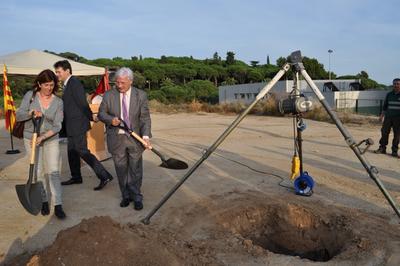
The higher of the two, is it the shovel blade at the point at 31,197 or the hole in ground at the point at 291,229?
the shovel blade at the point at 31,197

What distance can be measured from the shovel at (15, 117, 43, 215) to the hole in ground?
2240mm

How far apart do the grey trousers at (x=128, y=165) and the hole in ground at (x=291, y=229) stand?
52.1 inches

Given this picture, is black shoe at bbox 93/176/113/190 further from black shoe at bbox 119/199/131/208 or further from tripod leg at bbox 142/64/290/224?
tripod leg at bbox 142/64/290/224

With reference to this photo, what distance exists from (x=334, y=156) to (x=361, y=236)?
5024 millimetres

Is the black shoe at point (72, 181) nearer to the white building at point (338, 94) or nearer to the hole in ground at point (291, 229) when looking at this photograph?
the hole in ground at point (291, 229)

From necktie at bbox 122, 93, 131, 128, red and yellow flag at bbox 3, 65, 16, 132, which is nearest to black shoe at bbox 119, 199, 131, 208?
necktie at bbox 122, 93, 131, 128

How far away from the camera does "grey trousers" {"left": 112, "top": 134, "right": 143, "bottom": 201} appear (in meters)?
5.39

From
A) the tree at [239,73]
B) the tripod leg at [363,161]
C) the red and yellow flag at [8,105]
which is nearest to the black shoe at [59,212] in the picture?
the tripod leg at [363,161]

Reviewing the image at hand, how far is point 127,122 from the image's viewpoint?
5379 mm

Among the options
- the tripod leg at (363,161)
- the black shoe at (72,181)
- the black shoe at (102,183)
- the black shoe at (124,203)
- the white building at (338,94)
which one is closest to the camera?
the tripod leg at (363,161)

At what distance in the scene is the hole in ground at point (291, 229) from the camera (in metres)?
4.88

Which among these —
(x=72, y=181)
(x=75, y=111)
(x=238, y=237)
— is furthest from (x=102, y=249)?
(x=72, y=181)

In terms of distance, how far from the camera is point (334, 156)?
30.6ft

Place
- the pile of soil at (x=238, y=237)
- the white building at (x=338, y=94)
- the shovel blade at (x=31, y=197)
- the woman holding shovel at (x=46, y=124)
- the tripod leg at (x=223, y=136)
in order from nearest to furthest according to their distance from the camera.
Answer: the pile of soil at (x=238, y=237), the tripod leg at (x=223, y=136), the shovel blade at (x=31, y=197), the woman holding shovel at (x=46, y=124), the white building at (x=338, y=94)
